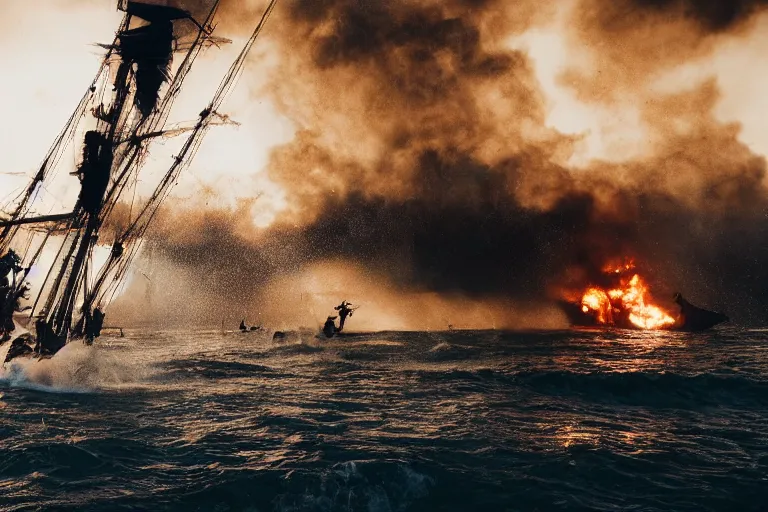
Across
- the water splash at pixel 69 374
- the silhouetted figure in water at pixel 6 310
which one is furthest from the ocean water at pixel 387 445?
the silhouetted figure in water at pixel 6 310

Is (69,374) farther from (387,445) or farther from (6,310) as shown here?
(387,445)

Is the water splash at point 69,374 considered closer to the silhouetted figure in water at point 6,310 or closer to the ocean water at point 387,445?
the ocean water at point 387,445

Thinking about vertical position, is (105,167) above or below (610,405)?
above

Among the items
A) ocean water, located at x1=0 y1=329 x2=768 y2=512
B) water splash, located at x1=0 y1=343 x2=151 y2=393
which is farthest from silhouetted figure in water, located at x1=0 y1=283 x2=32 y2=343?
ocean water, located at x1=0 y1=329 x2=768 y2=512

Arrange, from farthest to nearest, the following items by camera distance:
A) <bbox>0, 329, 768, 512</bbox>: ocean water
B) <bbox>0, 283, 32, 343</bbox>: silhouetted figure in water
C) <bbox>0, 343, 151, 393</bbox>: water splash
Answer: <bbox>0, 283, 32, 343</bbox>: silhouetted figure in water → <bbox>0, 343, 151, 393</bbox>: water splash → <bbox>0, 329, 768, 512</bbox>: ocean water

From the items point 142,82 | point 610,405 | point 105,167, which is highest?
point 142,82

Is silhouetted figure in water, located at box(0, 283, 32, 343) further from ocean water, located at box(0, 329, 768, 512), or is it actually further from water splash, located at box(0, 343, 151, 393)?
ocean water, located at box(0, 329, 768, 512)

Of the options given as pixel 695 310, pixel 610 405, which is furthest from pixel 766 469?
pixel 695 310

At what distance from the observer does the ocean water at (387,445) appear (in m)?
14.8

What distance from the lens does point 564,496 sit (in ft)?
49.1

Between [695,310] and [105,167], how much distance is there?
202 m

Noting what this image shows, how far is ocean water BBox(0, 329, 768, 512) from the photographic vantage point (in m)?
14.8

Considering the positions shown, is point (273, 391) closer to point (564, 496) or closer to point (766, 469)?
point (564, 496)

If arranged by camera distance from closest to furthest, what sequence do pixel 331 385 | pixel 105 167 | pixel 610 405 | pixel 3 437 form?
1. pixel 3 437
2. pixel 610 405
3. pixel 331 385
4. pixel 105 167
